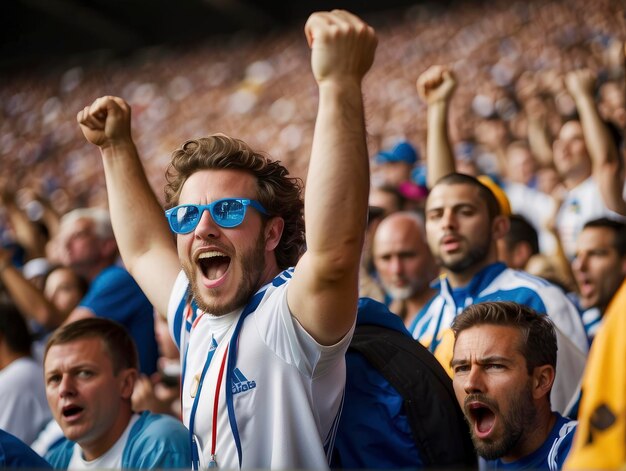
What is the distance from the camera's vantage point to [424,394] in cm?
233

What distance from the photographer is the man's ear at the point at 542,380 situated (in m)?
2.47

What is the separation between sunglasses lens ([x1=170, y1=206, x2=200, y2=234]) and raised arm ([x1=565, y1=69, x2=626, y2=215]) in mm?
2772

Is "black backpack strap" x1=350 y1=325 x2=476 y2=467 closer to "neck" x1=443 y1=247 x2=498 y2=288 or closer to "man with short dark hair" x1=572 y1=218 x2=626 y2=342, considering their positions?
"neck" x1=443 y1=247 x2=498 y2=288

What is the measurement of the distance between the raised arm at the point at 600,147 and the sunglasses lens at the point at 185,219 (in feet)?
9.10

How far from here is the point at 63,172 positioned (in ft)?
39.0

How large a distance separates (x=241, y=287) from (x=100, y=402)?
3.19ft

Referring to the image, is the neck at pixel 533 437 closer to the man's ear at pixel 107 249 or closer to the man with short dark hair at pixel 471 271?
the man with short dark hair at pixel 471 271

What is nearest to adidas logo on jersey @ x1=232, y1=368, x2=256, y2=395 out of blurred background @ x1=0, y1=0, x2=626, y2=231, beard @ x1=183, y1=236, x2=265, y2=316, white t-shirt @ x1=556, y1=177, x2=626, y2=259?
beard @ x1=183, y1=236, x2=265, y2=316

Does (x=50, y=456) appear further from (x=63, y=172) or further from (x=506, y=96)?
(x=63, y=172)

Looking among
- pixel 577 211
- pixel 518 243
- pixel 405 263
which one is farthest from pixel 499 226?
pixel 577 211

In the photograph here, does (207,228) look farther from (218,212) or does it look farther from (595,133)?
(595,133)

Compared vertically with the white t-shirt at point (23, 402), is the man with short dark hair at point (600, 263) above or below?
above

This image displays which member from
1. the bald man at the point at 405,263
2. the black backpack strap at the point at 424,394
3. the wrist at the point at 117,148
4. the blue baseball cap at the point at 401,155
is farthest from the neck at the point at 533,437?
the blue baseball cap at the point at 401,155

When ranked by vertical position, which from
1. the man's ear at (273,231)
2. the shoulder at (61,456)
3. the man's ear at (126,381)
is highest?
the man's ear at (273,231)
